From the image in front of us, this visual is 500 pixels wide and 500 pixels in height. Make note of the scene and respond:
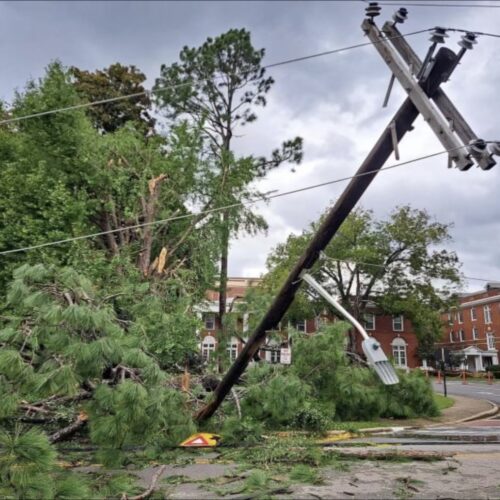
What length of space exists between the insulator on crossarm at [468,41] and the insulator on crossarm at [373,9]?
108cm

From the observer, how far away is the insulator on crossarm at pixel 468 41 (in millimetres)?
4402

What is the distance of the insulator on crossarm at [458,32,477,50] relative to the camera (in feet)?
14.4

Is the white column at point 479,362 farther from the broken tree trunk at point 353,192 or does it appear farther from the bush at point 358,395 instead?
the broken tree trunk at point 353,192

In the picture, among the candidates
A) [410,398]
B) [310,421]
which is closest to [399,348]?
[410,398]

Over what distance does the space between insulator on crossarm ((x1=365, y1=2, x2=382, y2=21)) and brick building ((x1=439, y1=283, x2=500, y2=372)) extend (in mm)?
42048

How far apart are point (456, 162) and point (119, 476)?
16.5 feet

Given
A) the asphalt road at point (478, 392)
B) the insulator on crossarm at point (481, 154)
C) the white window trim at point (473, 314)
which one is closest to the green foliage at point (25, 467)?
the insulator on crossarm at point (481, 154)

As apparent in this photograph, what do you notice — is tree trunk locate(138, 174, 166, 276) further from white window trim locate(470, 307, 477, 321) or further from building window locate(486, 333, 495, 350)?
white window trim locate(470, 307, 477, 321)

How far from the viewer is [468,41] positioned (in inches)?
173

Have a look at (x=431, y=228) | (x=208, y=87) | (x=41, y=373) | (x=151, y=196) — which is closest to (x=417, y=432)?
(x=41, y=373)

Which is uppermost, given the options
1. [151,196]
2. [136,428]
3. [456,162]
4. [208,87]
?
[208,87]

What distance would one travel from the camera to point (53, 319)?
4949 mm

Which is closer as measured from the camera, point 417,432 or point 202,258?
point 417,432

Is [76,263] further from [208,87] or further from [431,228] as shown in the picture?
[431,228]
